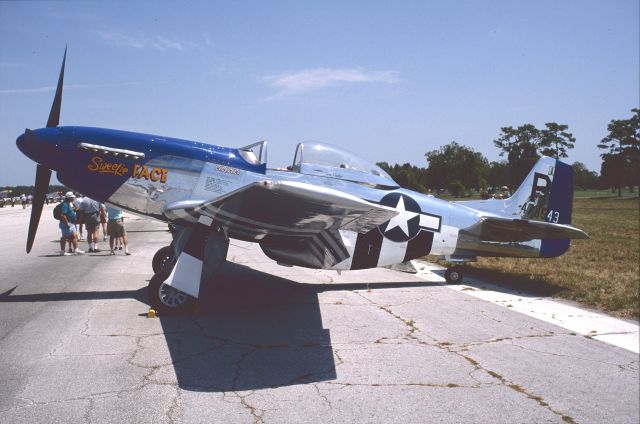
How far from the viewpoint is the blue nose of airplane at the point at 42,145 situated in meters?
6.42

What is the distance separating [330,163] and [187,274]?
9.11ft


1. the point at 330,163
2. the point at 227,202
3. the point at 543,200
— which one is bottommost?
the point at 227,202

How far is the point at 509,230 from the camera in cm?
855

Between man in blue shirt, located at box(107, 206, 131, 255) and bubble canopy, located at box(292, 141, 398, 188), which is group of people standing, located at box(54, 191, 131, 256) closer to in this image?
man in blue shirt, located at box(107, 206, 131, 255)

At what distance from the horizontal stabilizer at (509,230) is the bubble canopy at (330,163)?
2.62 m

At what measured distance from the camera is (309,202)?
4449 millimetres

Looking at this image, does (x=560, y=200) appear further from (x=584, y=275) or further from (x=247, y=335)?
(x=247, y=335)

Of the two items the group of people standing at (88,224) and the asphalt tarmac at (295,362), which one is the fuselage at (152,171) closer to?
the asphalt tarmac at (295,362)

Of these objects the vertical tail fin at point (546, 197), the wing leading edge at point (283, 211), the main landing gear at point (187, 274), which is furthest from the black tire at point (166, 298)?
the vertical tail fin at point (546, 197)

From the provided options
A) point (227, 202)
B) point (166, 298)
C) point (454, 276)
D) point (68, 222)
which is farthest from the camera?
point (68, 222)

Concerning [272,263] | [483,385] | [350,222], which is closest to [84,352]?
[350,222]

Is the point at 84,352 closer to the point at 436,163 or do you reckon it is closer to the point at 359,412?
the point at 359,412

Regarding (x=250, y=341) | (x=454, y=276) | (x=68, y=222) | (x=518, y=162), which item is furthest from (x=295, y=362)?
(x=518, y=162)

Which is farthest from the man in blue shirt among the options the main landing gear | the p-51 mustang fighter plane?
the main landing gear
